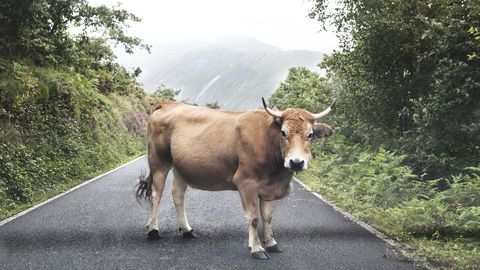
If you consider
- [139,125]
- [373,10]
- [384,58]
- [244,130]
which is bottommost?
[139,125]

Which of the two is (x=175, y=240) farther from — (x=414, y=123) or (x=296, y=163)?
(x=414, y=123)

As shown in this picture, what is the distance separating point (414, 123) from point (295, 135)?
7.36 meters

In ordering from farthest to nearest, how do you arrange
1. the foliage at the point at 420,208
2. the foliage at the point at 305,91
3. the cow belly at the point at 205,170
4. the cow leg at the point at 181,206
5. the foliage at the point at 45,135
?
the foliage at the point at 305,91
the foliage at the point at 45,135
the cow leg at the point at 181,206
the cow belly at the point at 205,170
the foliage at the point at 420,208

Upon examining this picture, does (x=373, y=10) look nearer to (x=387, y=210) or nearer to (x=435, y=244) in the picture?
(x=387, y=210)

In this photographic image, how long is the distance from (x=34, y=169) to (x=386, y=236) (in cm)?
870

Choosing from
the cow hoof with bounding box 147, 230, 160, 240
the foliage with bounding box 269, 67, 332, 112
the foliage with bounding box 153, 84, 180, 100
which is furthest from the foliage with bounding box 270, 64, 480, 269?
the foliage with bounding box 153, 84, 180, 100

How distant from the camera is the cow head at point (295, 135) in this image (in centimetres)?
561

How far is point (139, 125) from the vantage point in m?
34.8

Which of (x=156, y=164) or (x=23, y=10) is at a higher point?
(x=23, y=10)

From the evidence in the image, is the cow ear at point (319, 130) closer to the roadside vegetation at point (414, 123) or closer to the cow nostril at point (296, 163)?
the cow nostril at point (296, 163)

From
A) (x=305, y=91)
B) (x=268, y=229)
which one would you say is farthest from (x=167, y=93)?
(x=268, y=229)

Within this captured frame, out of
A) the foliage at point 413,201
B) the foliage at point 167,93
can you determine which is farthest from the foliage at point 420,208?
the foliage at point 167,93

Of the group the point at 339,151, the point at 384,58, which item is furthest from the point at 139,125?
the point at 384,58

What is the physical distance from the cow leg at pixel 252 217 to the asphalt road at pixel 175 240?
137mm
